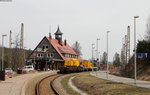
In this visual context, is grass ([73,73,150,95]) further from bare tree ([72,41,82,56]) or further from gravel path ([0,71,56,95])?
bare tree ([72,41,82,56])

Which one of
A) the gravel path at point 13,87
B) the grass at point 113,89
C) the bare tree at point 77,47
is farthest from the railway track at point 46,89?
the bare tree at point 77,47

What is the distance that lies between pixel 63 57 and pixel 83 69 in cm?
1954

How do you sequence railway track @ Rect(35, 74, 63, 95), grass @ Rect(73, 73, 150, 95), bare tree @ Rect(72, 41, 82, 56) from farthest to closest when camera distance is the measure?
bare tree @ Rect(72, 41, 82, 56) < railway track @ Rect(35, 74, 63, 95) < grass @ Rect(73, 73, 150, 95)

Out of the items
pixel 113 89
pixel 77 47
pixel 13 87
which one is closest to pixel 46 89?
pixel 13 87

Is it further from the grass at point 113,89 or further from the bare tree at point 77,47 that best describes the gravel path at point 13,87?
the bare tree at point 77,47

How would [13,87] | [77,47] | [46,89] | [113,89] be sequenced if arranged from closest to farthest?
[113,89] → [46,89] → [13,87] → [77,47]

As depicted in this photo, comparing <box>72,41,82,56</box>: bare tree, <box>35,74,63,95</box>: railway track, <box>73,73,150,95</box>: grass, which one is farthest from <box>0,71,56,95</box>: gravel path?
<box>72,41,82,56</box>: bare tree

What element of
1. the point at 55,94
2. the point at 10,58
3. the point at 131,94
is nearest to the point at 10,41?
the point at 10,58

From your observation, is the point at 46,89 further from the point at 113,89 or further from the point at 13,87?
the point at 113,89

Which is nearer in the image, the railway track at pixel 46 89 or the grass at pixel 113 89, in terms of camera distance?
the grass at pixel 113 89

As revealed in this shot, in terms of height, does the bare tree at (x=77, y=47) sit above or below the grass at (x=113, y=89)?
above

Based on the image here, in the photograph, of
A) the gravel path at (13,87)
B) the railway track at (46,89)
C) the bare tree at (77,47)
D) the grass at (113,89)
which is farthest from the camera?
the bare tree at (77,47)

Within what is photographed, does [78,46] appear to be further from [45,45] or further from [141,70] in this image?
[141,70]

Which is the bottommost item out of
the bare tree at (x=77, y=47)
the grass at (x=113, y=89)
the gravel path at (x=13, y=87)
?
→ the gravel path at (x=13, y=87)
